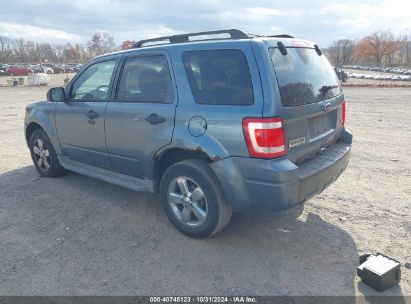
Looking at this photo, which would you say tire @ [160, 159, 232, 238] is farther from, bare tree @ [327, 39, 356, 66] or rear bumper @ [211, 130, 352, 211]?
bare tree @ [327, 39, 356, 66]

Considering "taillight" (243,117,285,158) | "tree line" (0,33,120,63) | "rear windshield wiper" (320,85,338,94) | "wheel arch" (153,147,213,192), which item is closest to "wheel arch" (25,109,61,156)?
"wheel arch" (153,147,213,192)

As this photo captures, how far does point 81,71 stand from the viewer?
440 cm

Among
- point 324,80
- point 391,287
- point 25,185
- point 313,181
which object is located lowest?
point 391,287

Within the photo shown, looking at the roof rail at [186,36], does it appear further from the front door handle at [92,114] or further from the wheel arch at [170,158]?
the wheel arch at [170,158]

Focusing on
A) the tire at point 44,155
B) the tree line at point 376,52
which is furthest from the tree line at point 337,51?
the tire at point 44,155

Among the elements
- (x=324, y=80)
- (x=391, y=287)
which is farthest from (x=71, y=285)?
(x=324, y=80)

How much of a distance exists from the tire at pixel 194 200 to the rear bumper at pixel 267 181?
0.11 metres

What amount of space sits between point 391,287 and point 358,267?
27 cm

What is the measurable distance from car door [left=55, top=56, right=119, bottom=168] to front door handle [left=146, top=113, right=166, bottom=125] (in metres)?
0.80

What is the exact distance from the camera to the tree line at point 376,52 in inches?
4065

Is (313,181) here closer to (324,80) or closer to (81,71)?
(324,80)

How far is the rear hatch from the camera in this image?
2904 mm

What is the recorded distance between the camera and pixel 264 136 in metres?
2.76

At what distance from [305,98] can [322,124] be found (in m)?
0.46
